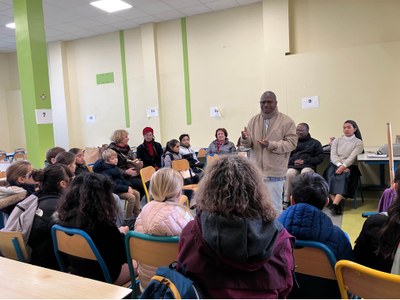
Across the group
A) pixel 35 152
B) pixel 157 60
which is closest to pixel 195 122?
pixel 157 60

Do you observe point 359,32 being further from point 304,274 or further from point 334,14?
point 304,274

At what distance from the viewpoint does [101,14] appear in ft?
19.6

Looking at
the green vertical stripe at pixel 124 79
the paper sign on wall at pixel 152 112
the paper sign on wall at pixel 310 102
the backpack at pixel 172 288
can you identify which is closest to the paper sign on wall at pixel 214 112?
the paper sign on wall at pixel 152 112

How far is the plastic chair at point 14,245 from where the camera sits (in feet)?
5.65

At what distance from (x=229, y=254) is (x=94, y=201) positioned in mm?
1056

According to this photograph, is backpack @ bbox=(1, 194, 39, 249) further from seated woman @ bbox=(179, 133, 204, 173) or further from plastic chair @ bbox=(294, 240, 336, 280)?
seated woman @ bbox=(179, 133, 204, 173)

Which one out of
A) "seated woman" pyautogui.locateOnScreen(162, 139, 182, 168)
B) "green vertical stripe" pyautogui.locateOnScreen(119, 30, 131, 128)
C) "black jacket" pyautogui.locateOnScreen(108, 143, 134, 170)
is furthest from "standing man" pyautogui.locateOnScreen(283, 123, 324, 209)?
"green vertical stripe" pyautogui.locateOnScreen(119, 30, 131, 128)

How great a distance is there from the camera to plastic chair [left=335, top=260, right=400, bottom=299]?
1023mm

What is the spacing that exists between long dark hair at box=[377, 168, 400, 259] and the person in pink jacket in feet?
A: 3.03

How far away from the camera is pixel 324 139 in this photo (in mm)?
5453

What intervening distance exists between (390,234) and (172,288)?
950mm

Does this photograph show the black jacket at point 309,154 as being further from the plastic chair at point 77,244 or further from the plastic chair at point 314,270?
the plastic chair at point 77,244

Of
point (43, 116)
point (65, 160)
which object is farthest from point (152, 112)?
point (65, 160)

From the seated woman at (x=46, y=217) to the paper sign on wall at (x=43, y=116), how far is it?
111 inches
